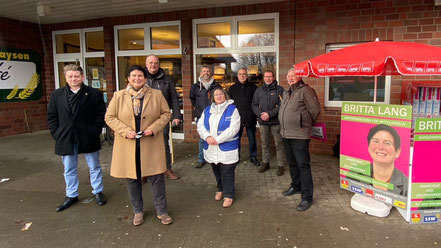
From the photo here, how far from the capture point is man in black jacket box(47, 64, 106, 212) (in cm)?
377

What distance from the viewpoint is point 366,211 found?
366cm

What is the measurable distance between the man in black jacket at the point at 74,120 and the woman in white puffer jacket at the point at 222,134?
4.60 feet

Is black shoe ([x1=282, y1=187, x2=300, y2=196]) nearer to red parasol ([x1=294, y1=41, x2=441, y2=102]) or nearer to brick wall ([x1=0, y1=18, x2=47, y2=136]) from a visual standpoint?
red parasol ([x1=294, y1=41, x2=441, y2=102])

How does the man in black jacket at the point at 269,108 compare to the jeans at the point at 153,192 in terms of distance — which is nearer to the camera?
the jeans at the point at 153,192

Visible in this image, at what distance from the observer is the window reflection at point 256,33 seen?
6.94m

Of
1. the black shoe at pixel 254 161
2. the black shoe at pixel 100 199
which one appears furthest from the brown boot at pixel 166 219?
the black shoe at pixel 254 161

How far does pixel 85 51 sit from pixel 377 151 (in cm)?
836

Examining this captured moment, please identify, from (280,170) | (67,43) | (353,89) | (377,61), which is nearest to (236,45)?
(353,89)

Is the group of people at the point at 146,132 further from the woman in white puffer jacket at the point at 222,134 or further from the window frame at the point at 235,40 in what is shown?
the window frame at the point at 235,40

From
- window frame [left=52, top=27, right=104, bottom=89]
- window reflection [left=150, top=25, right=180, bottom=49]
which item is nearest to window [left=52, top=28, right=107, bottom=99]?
window frame [left=52, top=27, right=104, bottom=89]

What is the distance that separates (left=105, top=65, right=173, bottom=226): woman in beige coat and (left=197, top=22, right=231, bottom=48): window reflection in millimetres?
4307

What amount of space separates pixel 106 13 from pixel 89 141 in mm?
5161

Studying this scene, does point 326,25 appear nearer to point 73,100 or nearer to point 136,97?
point 136,97

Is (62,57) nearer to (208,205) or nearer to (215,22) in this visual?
(215,22)
